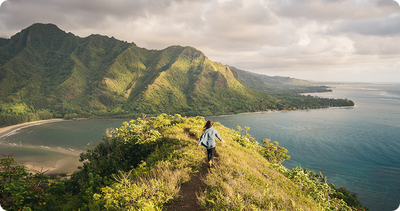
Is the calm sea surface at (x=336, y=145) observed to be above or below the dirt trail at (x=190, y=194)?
below

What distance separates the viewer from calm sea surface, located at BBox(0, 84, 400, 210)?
47.0 metres

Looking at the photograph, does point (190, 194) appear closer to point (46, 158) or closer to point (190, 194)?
point (190, 194)

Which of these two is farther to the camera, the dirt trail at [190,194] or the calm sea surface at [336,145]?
the calm sea surface at [336,145]

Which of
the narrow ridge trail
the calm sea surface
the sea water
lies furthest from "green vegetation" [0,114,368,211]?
the calm sea surface

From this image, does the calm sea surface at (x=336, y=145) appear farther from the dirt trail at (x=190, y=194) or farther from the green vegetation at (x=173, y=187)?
the dirt trail at (x=190, y=194)

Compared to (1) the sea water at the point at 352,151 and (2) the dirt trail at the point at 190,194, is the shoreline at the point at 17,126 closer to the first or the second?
(2) the dirt trail at the point at 190,194

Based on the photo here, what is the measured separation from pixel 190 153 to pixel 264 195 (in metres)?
3.92

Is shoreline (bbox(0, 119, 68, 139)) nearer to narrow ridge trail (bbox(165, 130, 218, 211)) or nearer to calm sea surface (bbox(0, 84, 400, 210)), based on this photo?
calm sea surface (bbox(0, 84, 400, 210))

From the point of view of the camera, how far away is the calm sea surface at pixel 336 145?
47.0 m

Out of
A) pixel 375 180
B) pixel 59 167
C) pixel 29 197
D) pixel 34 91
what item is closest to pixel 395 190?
pixel 375 180

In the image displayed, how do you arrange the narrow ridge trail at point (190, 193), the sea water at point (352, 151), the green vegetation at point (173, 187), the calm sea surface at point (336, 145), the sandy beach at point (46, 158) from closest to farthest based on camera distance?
the green vegetation at point (173, 187)
the narrow ridge trail at point (190, 193)
the sea water at point (352, 151)
the calm sea surface at point (336, 145)
the sandy beach at point (46, 158)

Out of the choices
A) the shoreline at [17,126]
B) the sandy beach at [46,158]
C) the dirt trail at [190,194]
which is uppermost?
the dirt trail at [190,194]

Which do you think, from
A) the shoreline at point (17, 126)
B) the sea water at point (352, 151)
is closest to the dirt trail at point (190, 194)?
the sea water at point (352, 151)

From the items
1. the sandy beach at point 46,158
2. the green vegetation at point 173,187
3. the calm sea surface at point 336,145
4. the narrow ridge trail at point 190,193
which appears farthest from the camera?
the sandy beach at point 46,158
